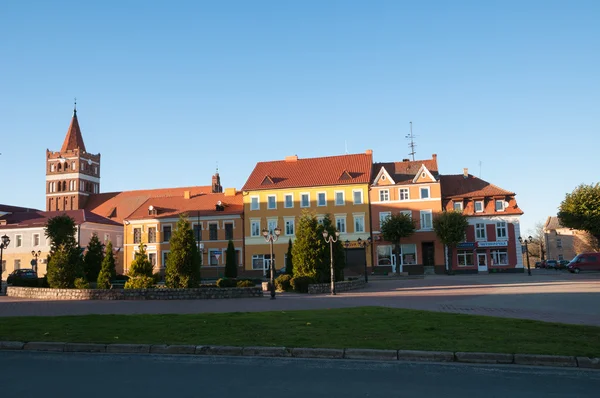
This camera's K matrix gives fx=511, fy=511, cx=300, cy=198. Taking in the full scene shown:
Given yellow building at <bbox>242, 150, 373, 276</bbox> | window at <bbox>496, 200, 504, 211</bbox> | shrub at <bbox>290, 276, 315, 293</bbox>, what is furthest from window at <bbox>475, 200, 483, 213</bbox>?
shrub at <bbox>290, 276, 315, 293</bbox>

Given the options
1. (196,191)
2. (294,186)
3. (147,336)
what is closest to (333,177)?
(294,186)

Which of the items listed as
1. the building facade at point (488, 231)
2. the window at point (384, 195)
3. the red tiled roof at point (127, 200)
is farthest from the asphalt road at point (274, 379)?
the red tiled roof at point (127, 200)

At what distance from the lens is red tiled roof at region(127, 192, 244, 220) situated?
214ft

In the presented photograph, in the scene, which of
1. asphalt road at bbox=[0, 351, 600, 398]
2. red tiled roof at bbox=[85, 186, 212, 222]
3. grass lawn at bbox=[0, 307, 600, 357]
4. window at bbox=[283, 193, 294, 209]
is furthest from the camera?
red tiled roof at bbox=[85, 186, 212, 222]

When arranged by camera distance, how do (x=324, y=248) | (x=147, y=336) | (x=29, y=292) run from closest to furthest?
(x=147, y=336) → (x=29, y=292) → (x=324, y=248)

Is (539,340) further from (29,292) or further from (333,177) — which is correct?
(333,177)

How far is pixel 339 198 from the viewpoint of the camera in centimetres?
6056

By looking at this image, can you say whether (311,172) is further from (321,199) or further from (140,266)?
(140,266)

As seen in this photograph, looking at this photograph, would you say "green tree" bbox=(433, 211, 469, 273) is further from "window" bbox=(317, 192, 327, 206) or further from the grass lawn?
the grass lawn

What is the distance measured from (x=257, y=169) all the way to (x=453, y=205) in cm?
2481

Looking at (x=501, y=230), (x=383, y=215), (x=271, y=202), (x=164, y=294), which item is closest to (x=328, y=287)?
(x=164, y=294)

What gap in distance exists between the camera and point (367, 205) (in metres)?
59.5

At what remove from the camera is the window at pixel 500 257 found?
57781mm

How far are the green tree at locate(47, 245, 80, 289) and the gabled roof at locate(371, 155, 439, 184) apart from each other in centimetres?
3789
